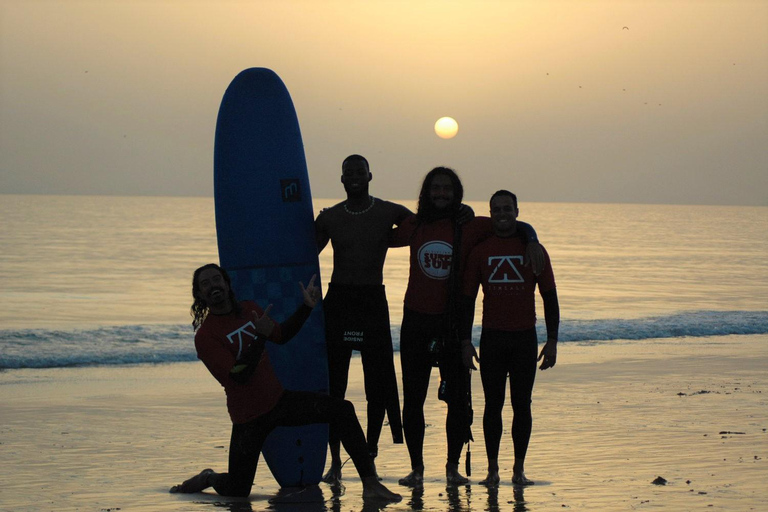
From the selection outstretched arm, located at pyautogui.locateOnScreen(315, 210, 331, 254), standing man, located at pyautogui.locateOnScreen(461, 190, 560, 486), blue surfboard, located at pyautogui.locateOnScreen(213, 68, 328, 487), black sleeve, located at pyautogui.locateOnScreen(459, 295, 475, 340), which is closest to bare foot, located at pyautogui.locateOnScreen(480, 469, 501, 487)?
standing man, located at pyautogui.locateOnScreen(461, 190, 560, 486)

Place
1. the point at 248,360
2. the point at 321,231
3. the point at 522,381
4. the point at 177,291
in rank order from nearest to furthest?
the point at 248,360
the point at 522,381
the point at 321,231
the point at 177,291

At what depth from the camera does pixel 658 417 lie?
6.82 metres

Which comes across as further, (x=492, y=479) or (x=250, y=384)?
(x=492, y=479)

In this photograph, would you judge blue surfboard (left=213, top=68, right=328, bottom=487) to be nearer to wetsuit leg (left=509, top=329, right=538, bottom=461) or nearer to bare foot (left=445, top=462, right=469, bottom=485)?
bare foot (left=445, top=462, right=469, bottom=485)

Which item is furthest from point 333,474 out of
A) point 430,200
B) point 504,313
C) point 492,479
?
point 430,200

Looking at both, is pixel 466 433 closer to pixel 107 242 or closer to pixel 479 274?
pixel 479 274

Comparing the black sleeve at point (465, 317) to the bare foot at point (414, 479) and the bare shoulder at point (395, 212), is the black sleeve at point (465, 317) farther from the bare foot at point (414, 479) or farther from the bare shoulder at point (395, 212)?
the bare foot at point (414, 479)

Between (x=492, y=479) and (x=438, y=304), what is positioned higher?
(x=438, y=304)

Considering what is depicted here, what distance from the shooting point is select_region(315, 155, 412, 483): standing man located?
515 centimetres

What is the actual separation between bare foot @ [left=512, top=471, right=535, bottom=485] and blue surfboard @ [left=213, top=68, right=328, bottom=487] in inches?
44.2

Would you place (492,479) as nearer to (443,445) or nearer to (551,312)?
(551,312)

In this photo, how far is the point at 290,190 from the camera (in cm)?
587

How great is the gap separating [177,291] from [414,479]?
16773 mm

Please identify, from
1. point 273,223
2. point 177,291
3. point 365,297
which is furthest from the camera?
point 177,291
